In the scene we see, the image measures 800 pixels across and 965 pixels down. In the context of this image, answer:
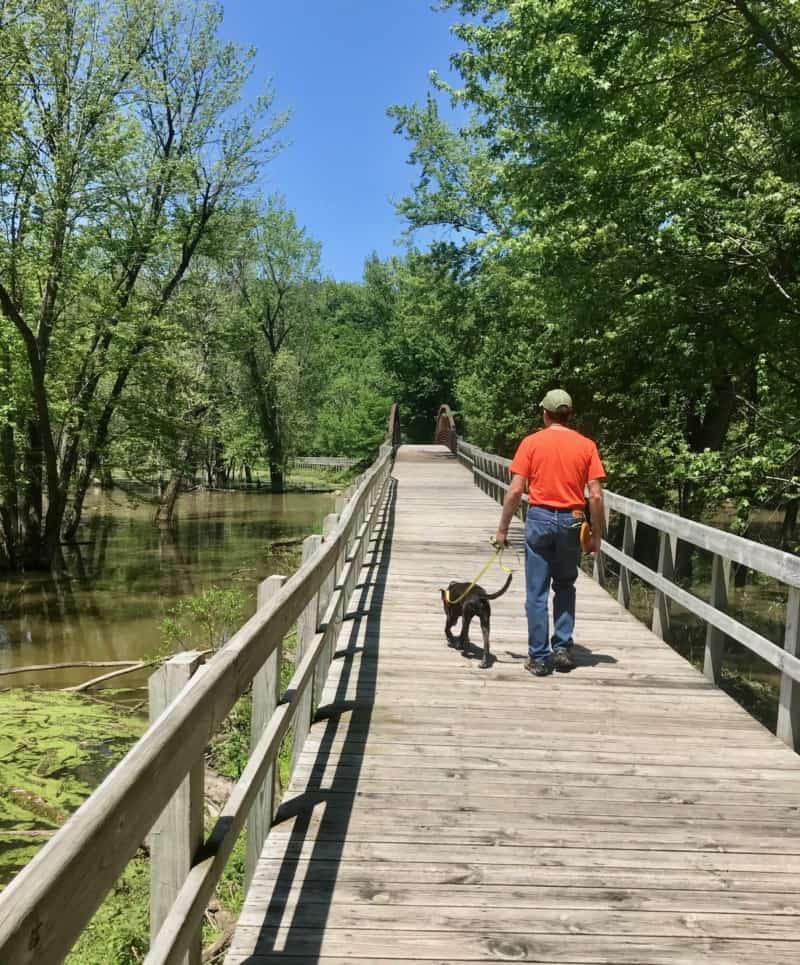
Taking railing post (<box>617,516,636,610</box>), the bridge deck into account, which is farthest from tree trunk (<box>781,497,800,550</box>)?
the bridge deck

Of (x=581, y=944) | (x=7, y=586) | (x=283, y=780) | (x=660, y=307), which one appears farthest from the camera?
(x=7, y=586)

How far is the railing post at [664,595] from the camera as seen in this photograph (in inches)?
265

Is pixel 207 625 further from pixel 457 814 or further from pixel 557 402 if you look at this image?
pixel 457 814

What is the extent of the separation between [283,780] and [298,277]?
4708 centimetres

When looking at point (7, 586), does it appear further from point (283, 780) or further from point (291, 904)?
point (291, 904)

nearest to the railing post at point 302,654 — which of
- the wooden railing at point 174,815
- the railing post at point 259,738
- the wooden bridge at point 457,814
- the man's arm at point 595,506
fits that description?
the wooden bridge at point 457,814

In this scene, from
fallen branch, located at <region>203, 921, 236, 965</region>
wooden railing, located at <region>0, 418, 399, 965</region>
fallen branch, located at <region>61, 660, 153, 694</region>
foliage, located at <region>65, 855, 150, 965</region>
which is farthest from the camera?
fallen branch, located at <region>61, 660, 153, 694</region>

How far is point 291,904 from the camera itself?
293cm

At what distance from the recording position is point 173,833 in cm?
215

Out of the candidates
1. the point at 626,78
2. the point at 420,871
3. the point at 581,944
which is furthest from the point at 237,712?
the point at 626,78

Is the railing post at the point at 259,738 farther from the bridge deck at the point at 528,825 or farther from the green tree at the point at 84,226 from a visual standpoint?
the green tree at the point at 84,226

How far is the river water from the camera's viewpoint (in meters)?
14.2

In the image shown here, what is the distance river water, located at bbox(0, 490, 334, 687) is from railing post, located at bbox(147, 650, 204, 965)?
10.7 m

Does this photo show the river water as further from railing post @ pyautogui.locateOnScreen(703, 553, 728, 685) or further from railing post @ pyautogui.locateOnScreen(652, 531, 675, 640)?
railing post @ pyautogui.locateOnScreen(703, 553, 728, 685)
